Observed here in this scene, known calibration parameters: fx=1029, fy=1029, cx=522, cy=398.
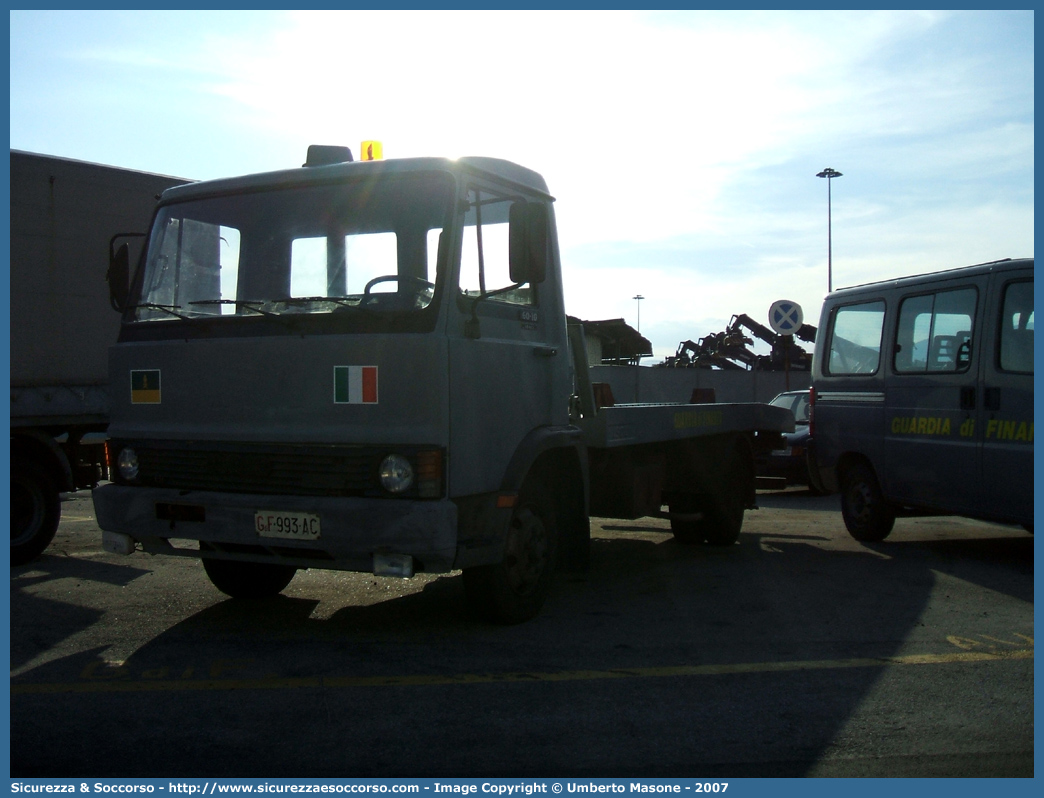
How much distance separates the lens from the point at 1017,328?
7.82m

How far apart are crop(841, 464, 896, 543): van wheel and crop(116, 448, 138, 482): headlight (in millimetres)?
6424

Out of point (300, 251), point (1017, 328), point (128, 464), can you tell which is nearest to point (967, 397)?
point (1017, 328)

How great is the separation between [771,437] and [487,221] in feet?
17.5

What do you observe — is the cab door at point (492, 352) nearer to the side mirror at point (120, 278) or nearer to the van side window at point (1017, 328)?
the side mirror at point (120, 278)

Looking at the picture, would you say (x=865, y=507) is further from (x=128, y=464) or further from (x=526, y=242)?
(x=128, y=464)

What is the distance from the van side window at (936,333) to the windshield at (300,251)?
4.91 metres

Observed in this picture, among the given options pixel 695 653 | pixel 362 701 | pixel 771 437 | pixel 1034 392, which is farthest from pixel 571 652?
pixel 771 437

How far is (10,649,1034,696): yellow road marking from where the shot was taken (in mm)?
4766

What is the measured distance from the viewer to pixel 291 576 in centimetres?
720

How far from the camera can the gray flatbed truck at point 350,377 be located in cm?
510

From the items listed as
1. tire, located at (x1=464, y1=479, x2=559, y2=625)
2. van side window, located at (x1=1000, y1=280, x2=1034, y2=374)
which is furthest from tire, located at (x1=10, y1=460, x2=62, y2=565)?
van side window, located at (x1=1000, y1=280, x2=1034, y2=374)

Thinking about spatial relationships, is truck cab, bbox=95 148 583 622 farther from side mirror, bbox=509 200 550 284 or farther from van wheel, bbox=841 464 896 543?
van wheel, bbox=841 464 896 543

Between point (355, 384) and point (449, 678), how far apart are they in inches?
59.4

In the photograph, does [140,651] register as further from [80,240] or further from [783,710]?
[80,240]
